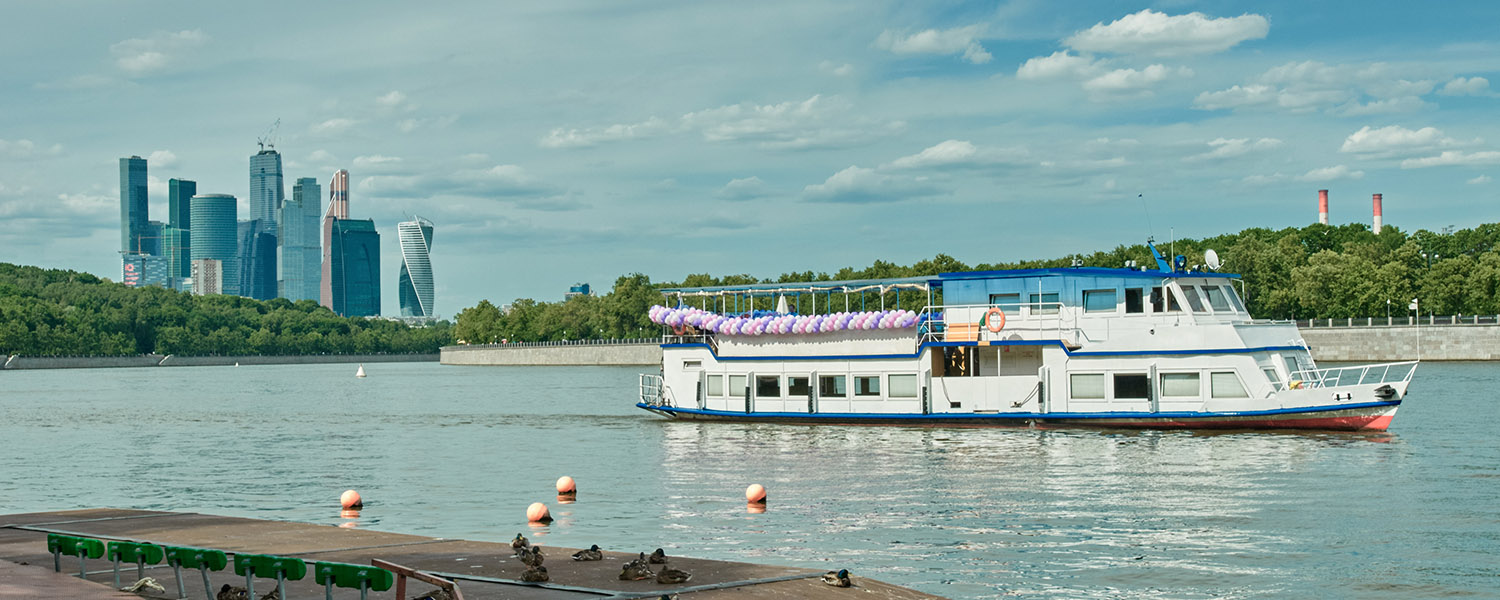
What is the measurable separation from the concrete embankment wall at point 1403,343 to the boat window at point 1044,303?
88247 millimetres

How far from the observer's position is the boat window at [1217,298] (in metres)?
47.0

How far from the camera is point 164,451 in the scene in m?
53.3

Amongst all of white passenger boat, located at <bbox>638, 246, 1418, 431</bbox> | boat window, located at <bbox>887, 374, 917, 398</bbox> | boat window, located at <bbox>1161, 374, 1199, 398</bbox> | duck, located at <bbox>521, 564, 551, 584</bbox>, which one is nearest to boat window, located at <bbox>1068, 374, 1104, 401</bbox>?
white passenger boat, located at <bbox>638, 246, 1418, 431</bbox>

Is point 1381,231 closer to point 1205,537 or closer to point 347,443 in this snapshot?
point 347,443

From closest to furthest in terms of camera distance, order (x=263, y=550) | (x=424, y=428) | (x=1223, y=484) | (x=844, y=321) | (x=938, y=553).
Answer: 1. (x=263, y=550)
2. (x=938, y=553)
3. (x=1223, y=484)
4. (x=844, y=321)
5. (x=424, y=428)

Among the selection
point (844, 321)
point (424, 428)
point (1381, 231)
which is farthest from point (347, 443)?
point (1381, 231)

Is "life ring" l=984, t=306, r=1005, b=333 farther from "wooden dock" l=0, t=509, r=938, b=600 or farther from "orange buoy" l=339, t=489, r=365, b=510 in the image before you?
"wooden dock" l=0, t=509, r=938, b=600

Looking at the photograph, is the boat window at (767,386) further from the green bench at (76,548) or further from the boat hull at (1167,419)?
the green bench at (76,548)

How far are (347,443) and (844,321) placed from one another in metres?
20.3

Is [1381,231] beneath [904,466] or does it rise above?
above

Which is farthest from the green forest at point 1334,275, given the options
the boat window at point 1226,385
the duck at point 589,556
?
the duck at point 589,556

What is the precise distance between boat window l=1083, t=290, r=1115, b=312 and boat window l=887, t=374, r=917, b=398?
6.54 m

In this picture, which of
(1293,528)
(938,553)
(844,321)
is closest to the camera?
(938,553)

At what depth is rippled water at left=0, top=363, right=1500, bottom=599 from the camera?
23391mm
